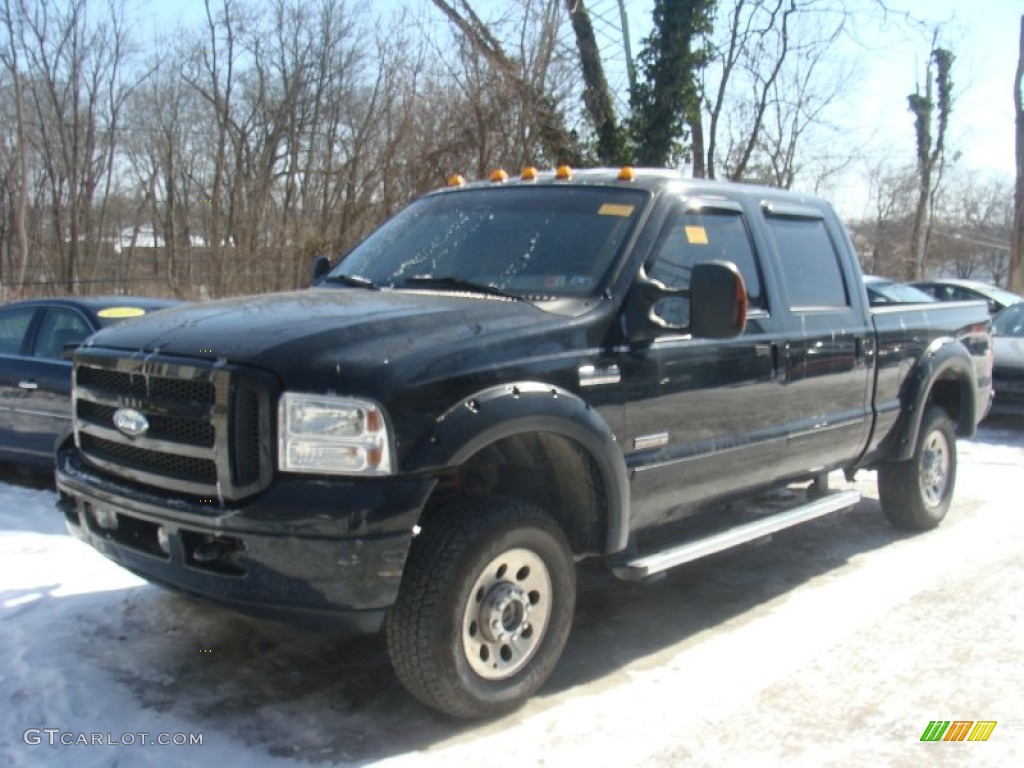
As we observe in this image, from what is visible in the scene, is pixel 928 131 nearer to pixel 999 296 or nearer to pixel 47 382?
pixel 999 296

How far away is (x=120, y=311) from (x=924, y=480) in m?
5.82

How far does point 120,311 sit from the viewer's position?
7.71 metres

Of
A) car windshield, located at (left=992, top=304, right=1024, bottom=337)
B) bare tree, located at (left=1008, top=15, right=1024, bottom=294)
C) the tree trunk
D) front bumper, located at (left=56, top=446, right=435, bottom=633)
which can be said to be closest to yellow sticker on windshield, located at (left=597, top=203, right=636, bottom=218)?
front bumper, located at (left=56, top=446, right=435, bottom=633)

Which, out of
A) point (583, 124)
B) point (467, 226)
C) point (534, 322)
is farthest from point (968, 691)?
point (583, 124)

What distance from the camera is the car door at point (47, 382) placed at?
7340 millimetres

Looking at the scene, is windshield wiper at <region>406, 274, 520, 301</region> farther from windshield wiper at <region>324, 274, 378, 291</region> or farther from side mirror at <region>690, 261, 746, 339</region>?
side mirror at <region>690, 261, 746, 339</region>

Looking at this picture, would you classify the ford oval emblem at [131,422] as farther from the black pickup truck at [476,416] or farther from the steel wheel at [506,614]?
the steel wheel at [506,614]

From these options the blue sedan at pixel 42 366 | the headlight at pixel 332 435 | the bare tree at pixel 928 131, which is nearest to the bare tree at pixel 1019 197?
the bare tree at pixel 928 131

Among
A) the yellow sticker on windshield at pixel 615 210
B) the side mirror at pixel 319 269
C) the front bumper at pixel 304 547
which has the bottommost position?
the front bumper at pixel 304 547

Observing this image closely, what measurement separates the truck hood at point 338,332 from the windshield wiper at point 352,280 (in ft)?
1.42

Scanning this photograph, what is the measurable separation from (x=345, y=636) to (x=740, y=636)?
183 centimetres

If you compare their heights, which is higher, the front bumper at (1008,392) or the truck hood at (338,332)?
the truck hood at (338,332)

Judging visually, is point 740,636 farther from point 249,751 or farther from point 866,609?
point 249,751

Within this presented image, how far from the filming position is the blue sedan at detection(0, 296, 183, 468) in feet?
24.2
